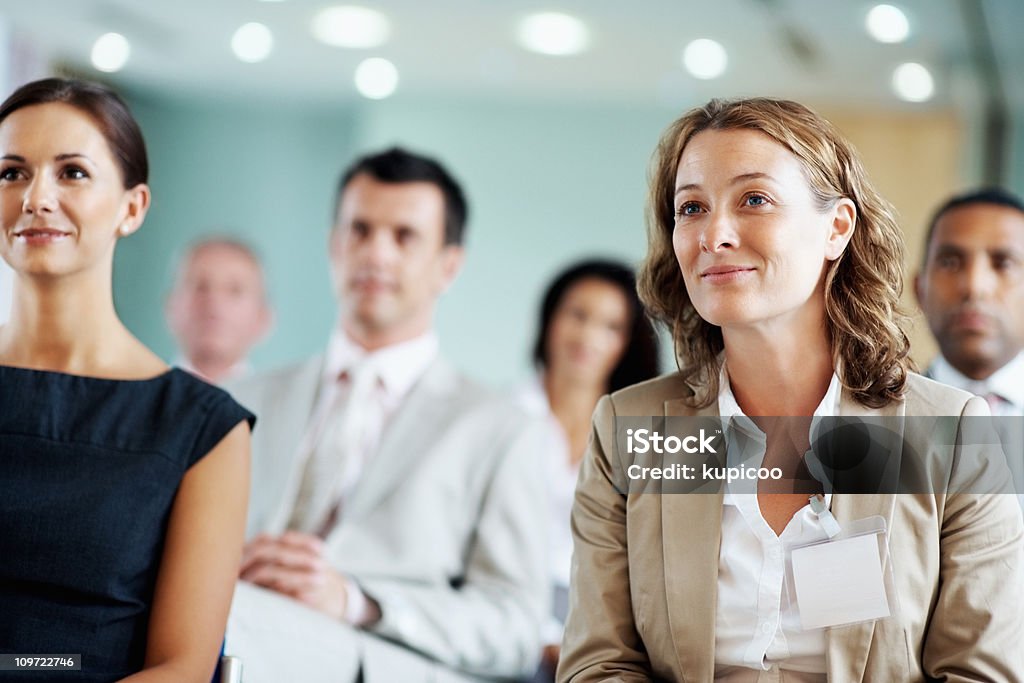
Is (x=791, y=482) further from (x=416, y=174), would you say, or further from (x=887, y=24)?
(x=887, y=24)

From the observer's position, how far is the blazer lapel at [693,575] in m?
1.74

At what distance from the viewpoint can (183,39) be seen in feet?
21.9

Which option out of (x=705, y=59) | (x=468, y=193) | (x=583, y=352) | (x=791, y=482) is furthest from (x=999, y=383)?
(x=468, y=193)

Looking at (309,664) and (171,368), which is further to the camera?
(309,664)

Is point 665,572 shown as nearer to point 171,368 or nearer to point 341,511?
point 171,368

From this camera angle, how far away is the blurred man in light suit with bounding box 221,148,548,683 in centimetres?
247

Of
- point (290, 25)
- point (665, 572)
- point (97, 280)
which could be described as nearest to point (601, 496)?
point (665, 572)

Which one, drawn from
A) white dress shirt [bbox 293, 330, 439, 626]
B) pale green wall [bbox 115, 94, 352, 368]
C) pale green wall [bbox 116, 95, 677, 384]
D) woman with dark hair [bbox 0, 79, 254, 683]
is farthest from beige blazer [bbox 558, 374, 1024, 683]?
pale green wall [bbox 115, 94, 352, 368]

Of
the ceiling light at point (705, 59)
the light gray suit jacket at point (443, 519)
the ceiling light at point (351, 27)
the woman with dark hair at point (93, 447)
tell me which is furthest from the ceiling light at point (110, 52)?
the woman with dark hair at point (93, 447)

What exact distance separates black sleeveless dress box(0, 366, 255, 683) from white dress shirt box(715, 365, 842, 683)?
32.7 inches

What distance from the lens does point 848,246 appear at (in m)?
1.85

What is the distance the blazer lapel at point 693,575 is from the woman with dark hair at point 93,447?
696 mm

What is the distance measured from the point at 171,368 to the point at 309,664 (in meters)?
0.67

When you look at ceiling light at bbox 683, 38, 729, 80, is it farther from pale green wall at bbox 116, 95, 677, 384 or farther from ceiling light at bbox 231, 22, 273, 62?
ceiling light at bbox 231, 22, 273, 62
